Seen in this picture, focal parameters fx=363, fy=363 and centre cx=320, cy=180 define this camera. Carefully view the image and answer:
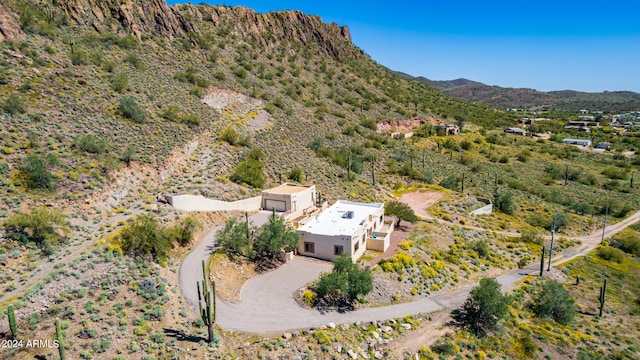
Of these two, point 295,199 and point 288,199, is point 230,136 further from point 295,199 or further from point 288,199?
point 295,199

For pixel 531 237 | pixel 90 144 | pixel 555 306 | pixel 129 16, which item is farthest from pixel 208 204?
pixel 129 16

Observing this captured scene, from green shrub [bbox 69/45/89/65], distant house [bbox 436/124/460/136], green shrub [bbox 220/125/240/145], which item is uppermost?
green shrub [bbox 69/45/89/65]

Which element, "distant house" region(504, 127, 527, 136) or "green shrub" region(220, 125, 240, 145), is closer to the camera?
"green shrub" region(220, 125, 240, 145)

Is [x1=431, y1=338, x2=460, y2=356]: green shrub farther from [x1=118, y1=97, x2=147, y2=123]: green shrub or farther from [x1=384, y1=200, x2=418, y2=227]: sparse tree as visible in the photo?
[x1=118, y1=97, x2=147, y2=123]: green shrub

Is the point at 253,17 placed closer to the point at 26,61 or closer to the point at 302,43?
the point at 302,43

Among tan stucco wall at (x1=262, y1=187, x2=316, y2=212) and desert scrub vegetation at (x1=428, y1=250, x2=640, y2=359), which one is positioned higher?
tan stucco wall at (x1=262, y1=187, x2=316, y2=212)

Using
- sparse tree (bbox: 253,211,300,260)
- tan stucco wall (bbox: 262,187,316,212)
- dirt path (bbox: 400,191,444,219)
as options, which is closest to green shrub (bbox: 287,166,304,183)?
tan stucco wall (bbox: 262,187,316,212)

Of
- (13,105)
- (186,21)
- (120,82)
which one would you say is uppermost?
(186,21)

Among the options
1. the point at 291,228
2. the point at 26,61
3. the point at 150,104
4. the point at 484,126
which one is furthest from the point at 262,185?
the point at 484,126
